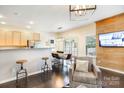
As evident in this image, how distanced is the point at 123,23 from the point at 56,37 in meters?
5.85

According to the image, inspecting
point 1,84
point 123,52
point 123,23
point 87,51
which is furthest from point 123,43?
point 1,84

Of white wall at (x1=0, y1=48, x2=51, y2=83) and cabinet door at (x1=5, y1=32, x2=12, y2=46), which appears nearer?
white wall at (x1=0, y1=48, x2=51, y2=83)

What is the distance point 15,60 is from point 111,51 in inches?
172

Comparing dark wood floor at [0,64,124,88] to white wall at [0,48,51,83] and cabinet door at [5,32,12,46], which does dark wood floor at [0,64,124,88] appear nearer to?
white wall at [0,48,51,83]

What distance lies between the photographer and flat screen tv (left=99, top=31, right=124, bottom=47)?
4.50 meters

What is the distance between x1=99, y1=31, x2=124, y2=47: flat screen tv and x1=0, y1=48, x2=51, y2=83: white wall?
3092 mm

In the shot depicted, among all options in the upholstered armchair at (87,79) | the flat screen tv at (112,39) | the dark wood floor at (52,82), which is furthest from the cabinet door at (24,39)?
the upholstered armchair at (87,79)

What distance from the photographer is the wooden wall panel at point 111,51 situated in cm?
461

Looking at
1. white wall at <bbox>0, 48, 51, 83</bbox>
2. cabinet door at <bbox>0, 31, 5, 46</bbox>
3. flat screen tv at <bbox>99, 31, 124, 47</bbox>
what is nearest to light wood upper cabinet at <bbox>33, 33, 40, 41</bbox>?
cabinet door at <bbox>0, 31, 5, 46</bbox>

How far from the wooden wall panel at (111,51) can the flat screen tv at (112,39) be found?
0.63 ft

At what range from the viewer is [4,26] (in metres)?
6.14

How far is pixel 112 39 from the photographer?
4.86 m

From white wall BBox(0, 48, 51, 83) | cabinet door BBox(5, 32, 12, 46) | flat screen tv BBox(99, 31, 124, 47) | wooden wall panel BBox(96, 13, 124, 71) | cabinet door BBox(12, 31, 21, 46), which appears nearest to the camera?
white wall BBox(0, 48, 51, 83)
